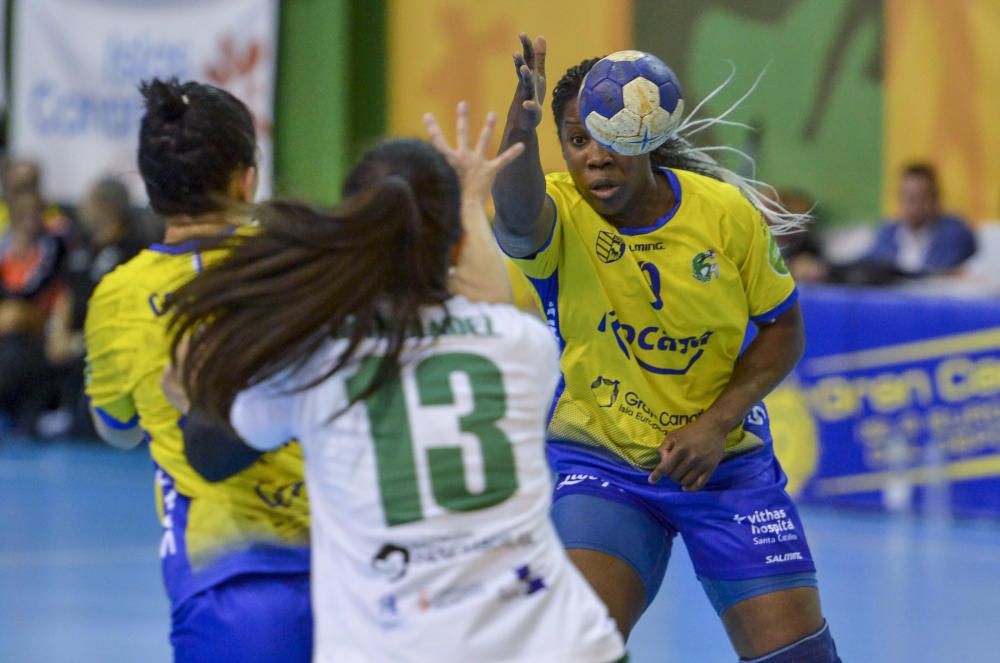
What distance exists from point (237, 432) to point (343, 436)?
0.22 metres

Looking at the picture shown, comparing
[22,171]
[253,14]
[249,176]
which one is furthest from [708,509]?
[253,14]

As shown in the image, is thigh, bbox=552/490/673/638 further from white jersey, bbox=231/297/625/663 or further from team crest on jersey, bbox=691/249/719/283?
white jersey, bbox=231/297/625/663

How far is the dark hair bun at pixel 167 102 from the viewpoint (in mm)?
3250

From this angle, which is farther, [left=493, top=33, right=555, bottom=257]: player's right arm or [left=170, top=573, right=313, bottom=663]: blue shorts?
[left=493, top=33, right=555, bottom=257]: player's right arm

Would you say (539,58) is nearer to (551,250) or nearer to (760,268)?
(551,250)

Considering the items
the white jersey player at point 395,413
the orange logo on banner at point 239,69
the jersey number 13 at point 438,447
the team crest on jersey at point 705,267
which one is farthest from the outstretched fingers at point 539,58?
the orange logo on banner at point 239,69

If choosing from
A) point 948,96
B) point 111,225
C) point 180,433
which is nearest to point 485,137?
point 180,433

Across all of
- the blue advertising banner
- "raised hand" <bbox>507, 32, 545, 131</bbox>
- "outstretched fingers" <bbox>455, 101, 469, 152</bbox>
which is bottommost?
the blue advertising banner

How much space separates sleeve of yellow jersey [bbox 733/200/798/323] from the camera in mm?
3996

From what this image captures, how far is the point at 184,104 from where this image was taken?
3.25 meters

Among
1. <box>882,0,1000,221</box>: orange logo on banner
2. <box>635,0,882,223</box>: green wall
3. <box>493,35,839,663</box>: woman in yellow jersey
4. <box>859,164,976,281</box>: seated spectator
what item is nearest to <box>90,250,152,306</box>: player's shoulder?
<box>493,35,839,663</box>: woman in yellow jersey

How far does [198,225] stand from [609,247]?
1190mm

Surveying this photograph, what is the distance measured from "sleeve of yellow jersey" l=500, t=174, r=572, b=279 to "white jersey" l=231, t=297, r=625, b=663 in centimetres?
128

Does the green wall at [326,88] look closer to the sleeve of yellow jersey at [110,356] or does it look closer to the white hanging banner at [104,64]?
the white hanging banner at [104,64]
